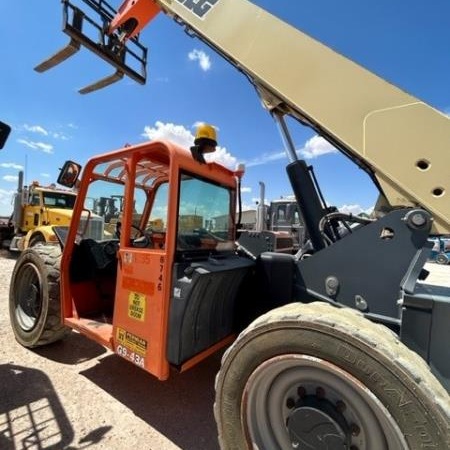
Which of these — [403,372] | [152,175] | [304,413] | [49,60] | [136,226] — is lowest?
[304,413]

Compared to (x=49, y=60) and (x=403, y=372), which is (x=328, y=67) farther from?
(x=49, y=60)

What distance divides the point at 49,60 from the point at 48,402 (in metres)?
3.30

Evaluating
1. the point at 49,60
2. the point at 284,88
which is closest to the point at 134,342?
the point at 284,88

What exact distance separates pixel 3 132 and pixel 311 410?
10.9 feet

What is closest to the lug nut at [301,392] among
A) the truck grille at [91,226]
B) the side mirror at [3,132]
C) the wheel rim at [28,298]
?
the truck grille at [91,226]

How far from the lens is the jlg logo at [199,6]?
269 cm

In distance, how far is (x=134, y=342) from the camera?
2748mm

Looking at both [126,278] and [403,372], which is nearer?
[403,372]

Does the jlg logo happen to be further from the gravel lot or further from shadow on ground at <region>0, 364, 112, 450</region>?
shadow on ground at <region>0, 364, 112, 450</region>

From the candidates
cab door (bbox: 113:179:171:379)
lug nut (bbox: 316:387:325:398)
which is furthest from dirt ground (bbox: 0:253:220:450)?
lug nut (bbox: 316:387:325:398)

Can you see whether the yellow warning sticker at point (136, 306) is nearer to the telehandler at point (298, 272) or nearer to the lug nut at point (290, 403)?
the telehandler at point (298, 272)

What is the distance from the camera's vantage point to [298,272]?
248cm

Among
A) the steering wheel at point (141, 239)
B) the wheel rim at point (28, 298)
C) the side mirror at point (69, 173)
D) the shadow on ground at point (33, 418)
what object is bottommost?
the shadow on ground at point (33, 418)

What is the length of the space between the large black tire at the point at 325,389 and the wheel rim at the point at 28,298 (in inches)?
123
